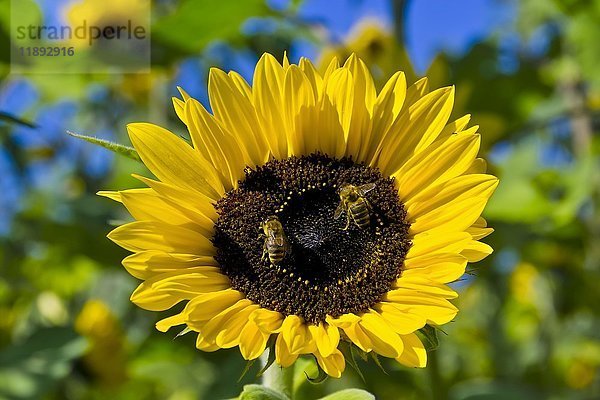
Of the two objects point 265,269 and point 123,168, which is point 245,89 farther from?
point 123,168

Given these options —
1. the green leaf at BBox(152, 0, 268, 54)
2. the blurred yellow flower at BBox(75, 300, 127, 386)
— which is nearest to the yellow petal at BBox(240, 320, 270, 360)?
the green leaf at BBox(152, 0, 268, 54)

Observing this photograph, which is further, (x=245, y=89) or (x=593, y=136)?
(x=593, y=136)

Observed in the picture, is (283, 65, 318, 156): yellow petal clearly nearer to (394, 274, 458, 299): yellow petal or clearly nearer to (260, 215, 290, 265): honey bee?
(260, 215, 290, 265): honey bee

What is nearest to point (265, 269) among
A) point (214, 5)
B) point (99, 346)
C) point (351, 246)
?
point (351, 246)

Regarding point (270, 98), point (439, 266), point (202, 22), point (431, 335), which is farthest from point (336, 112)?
point (202, 22)

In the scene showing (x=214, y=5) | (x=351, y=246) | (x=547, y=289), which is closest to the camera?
(x=351, y=246)

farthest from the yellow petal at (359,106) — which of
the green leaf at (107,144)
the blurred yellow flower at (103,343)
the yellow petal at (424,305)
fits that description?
the blurred yellow flower at (103,343)
